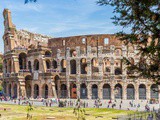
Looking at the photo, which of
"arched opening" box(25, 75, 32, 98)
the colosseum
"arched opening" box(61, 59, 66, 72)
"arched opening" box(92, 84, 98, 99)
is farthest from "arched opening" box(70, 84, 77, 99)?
"arched opening" box(25, 75, 32, 98)

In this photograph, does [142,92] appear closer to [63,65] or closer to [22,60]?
A: [63,65]

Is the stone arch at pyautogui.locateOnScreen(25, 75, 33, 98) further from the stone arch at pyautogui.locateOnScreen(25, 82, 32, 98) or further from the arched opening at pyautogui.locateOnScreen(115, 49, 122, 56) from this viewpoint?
the arched opening at pyautogui.locateOnScreen(115, 49, 122, 56)

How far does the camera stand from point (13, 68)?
64312mm

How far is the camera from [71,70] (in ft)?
206

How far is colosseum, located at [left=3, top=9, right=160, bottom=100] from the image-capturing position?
57.6 meters

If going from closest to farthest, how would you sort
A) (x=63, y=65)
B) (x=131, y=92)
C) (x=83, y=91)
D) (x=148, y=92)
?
(x=148, y=92) → (x=131, y=92) → (x=83, y=91) → (x=63, y=65)

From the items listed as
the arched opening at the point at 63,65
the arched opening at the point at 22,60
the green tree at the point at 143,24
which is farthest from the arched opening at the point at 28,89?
the green tree at the point at 143,24

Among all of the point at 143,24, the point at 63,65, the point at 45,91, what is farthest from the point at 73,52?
the point at 143,24

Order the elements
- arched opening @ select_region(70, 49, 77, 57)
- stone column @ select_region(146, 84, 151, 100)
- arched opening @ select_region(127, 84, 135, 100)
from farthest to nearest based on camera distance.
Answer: arched opening @ select_region(70, 49, 77, 57), arched opening @ select_region(127, 84, 135, 100), stone column @ select_region(146, 84, 151, 100)

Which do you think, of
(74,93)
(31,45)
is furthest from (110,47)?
(31,45)

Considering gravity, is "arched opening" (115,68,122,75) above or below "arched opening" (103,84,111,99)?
above

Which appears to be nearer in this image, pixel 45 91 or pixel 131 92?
pixel 131 92

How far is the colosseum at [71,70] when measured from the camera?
57.6 metres

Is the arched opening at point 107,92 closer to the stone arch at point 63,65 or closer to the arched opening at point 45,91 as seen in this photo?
the stone arch at point 63,65
